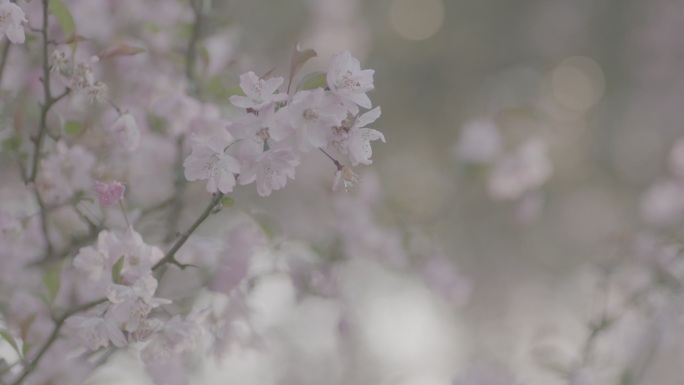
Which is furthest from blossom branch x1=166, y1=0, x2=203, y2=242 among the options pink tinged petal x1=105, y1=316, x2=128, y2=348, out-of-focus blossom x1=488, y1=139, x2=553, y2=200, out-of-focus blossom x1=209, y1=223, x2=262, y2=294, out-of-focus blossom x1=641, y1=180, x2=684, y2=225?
out-of-focus blossom x1=641, y1=180, x2=684, y2=225

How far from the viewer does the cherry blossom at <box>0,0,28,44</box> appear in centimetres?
87

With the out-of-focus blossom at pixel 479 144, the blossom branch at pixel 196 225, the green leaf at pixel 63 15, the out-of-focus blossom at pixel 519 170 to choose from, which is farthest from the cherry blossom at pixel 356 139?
the out-of-focus blossom at pixel 519 170

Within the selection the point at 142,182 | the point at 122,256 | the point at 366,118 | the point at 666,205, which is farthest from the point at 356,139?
the point at 666,205

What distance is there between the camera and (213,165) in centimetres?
Answer: 85

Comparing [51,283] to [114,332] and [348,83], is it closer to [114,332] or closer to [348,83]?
[114,332]

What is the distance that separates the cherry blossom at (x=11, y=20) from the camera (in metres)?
0.87

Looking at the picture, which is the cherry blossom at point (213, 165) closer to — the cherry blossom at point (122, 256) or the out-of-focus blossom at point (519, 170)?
the cherry blossom at point (122, 256)

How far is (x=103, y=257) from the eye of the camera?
3.28 ft

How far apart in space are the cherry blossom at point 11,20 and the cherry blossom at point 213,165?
0.20 m

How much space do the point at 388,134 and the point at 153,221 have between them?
9.61 ft

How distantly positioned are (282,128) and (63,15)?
330mm

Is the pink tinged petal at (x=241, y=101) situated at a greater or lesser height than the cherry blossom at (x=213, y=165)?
greater

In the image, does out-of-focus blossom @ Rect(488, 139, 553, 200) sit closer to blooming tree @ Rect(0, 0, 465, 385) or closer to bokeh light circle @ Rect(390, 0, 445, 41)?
blooming tree @ Rect(0, 0, 465, 385)

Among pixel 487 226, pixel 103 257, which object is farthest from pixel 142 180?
pixel 487 226
